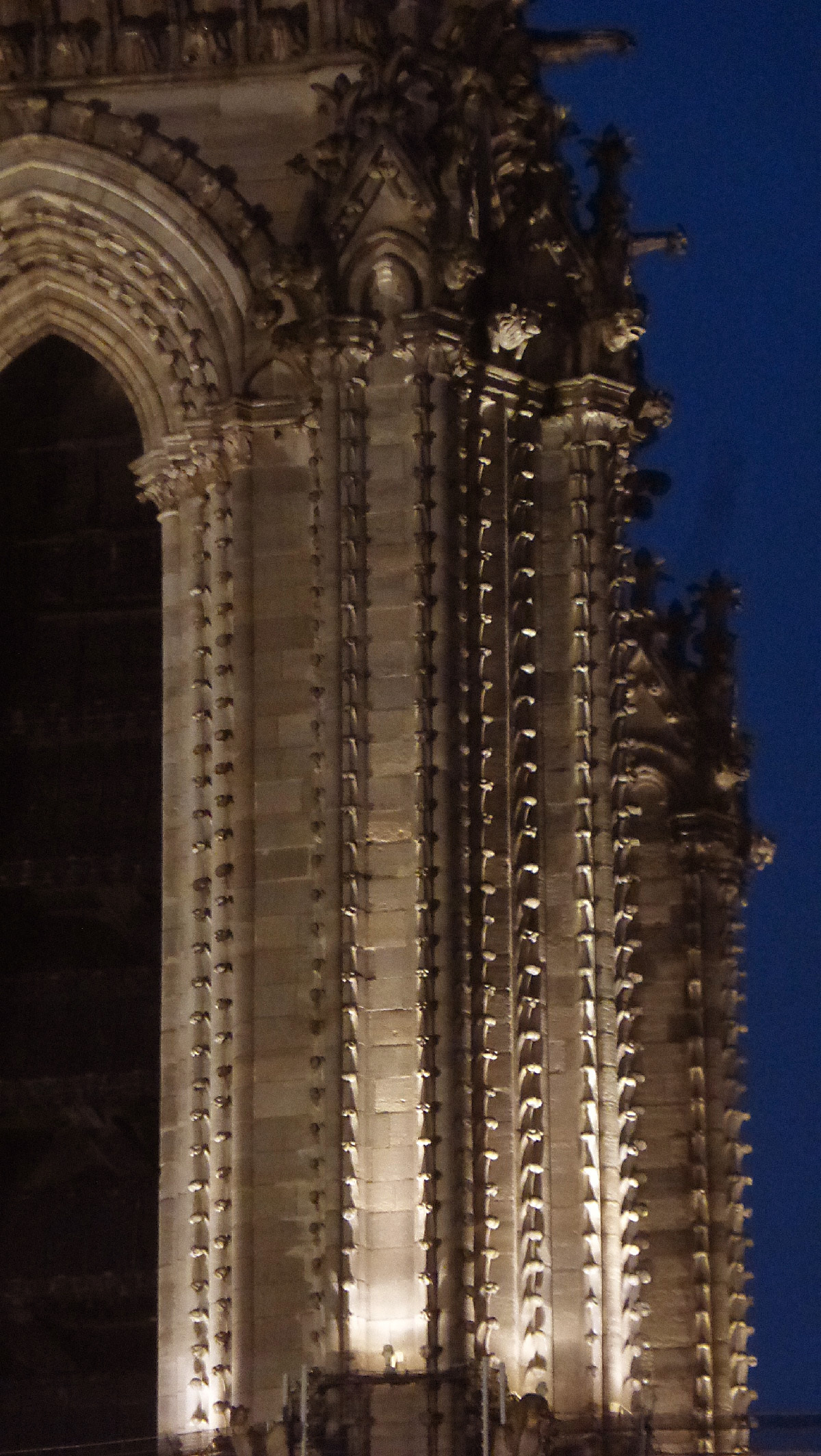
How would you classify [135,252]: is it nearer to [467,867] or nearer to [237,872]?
[237,872]

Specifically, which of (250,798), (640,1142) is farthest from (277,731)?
(640,1142)

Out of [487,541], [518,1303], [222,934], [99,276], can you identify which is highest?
[99,276]

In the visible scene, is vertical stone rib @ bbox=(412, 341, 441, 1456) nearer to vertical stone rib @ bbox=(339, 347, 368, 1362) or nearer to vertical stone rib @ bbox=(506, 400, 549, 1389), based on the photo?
vertical stone rib @ bbox=(339, 347, 368, 1362)

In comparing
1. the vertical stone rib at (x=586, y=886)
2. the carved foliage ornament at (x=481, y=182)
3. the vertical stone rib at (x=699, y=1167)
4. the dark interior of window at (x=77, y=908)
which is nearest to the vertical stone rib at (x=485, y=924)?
the vertical stone rib at (x=586, y=886)

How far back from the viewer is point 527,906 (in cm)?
3878

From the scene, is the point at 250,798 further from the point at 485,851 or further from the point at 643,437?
the point at 643,437

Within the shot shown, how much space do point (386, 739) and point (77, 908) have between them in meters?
3.99

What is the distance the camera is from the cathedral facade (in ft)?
124

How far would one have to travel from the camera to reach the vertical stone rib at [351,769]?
123 feet

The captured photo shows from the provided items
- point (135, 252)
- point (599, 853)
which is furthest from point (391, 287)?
point (599, 853)

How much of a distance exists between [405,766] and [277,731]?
150 cm

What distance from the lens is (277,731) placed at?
3947cm

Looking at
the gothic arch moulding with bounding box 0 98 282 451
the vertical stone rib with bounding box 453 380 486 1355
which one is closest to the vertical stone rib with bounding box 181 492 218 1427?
the gothic arch moulding with bounding box 0 98 282 451

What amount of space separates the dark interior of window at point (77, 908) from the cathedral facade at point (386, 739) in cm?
9
